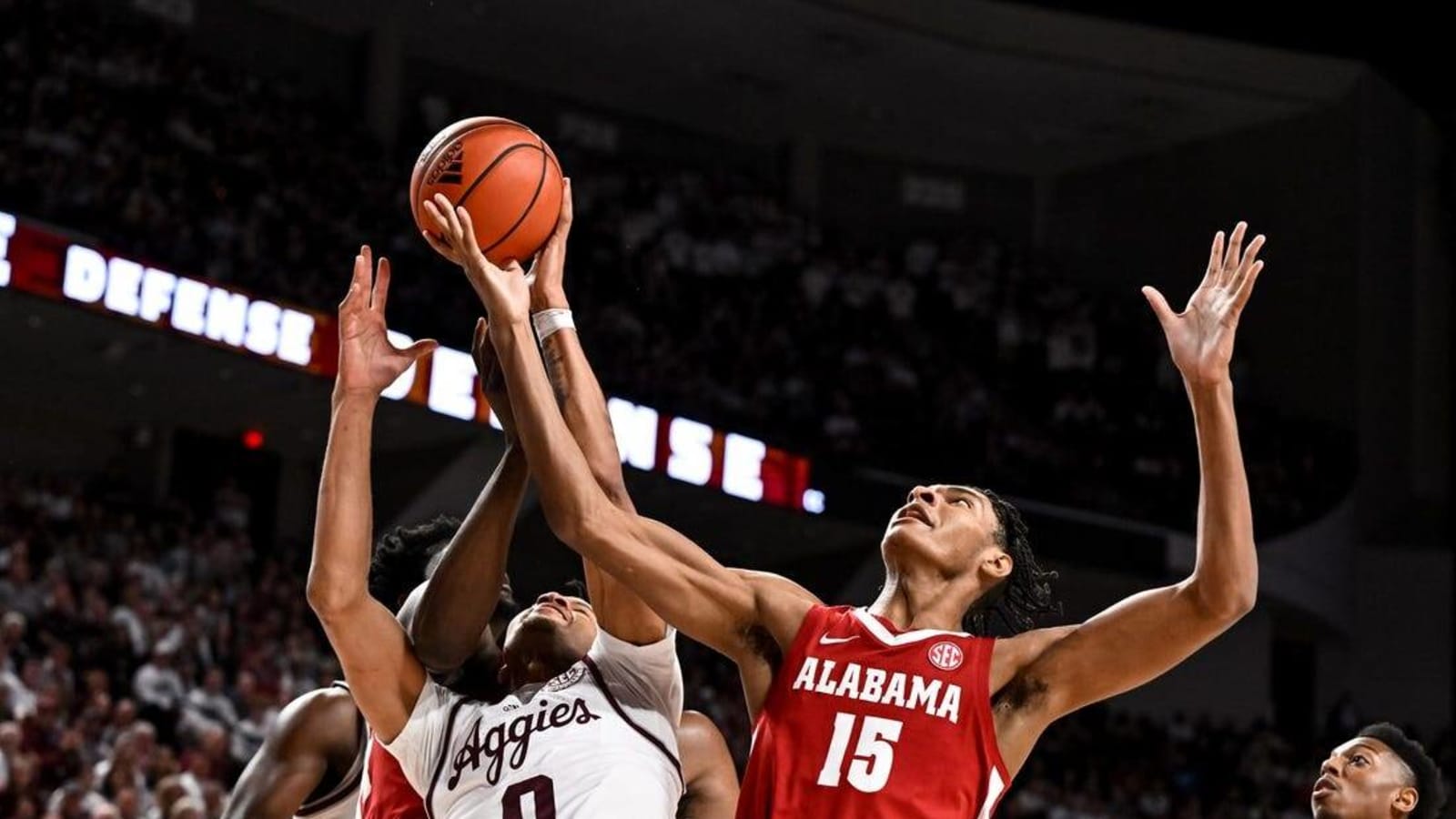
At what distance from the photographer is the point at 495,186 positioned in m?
3.92

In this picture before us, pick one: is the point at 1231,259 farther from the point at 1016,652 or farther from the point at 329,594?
the point at 329,594

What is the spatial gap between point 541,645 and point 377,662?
350mm

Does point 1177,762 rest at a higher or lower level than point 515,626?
lower

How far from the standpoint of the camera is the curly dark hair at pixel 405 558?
442cm

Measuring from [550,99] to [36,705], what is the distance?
13782 mm

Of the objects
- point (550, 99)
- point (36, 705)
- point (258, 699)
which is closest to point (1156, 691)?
point (550, 99)

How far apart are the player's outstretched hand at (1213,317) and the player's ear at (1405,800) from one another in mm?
1905

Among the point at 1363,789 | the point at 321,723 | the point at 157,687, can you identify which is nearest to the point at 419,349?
the point at 321,723

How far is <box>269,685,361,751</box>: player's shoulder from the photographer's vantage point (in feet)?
13.3

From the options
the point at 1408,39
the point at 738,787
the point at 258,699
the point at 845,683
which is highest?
the point at 1408,39

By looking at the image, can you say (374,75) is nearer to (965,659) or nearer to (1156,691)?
(1156,691)

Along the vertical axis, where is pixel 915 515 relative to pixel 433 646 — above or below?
above

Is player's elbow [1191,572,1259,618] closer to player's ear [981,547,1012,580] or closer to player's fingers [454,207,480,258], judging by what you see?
player's ear [981,547,1012,580]

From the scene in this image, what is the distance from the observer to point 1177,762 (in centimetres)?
1855
